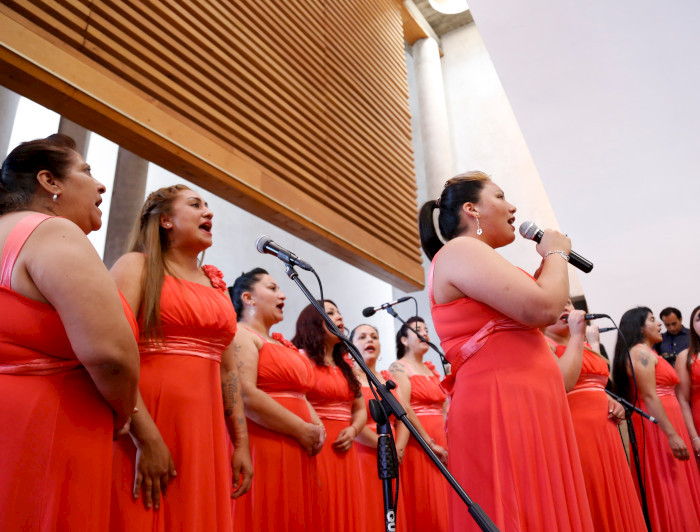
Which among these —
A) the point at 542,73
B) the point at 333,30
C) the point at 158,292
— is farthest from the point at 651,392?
the point at 333,30

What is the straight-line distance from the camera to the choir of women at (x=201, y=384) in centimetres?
120

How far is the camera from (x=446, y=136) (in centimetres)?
762

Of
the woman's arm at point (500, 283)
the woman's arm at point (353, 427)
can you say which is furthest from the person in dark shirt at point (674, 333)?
the woman's arm at point (500, 283)

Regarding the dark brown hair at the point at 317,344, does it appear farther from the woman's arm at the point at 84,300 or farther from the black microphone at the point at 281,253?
the woman's arm at the point at 84,300

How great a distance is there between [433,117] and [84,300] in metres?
7.03

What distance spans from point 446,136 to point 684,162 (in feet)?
12.0

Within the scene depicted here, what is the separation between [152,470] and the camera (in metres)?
1.51

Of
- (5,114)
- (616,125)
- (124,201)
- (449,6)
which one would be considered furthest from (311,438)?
(449,6)

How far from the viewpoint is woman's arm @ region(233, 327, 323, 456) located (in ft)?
7.97

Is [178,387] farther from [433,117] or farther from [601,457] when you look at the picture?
[433,117]

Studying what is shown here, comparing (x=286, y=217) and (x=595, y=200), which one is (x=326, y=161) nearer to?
(x=286, y=217)

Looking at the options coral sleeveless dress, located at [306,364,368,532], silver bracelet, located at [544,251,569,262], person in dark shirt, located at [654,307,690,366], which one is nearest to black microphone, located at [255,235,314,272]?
silver bracelet, located at [544,251,569,262]

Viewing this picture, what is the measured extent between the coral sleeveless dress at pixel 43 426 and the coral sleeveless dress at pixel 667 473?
10.6 feet

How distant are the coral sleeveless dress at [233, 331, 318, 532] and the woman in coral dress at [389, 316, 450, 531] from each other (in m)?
1.21
